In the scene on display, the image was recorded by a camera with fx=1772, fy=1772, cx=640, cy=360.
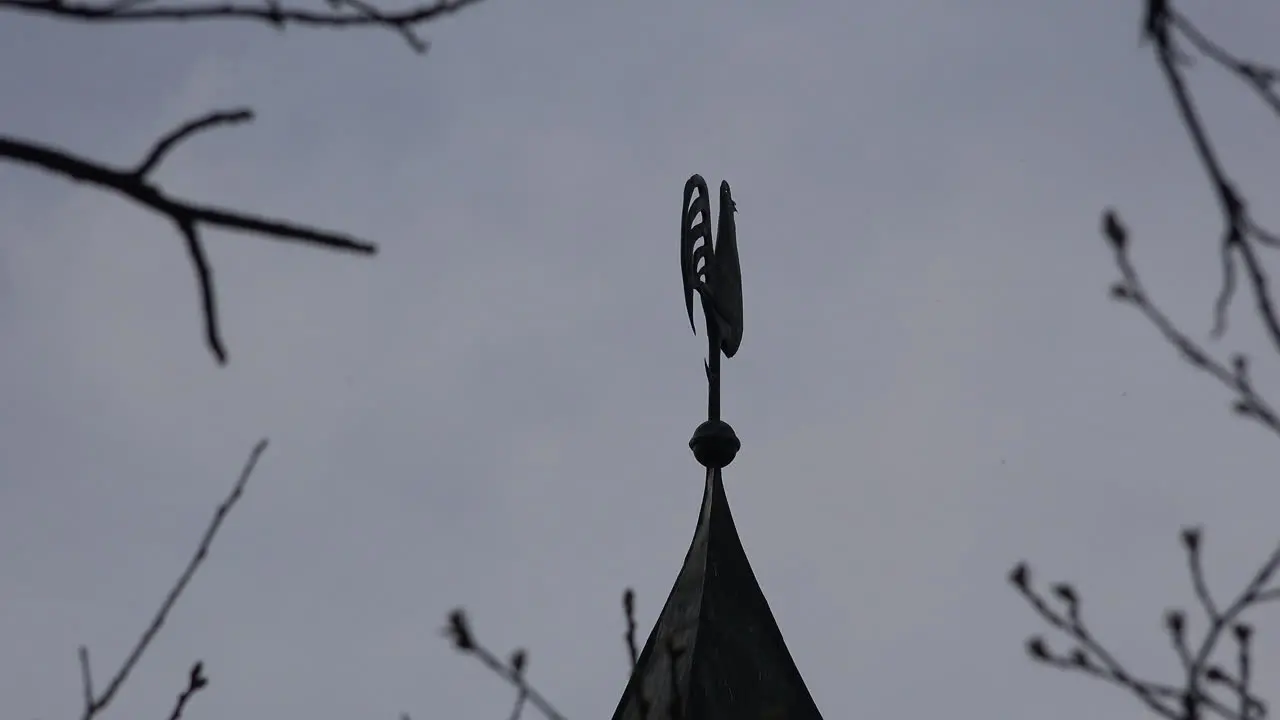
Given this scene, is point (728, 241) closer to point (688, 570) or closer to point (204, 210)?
point (688, 570)

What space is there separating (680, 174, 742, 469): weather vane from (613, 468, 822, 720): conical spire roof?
639mm

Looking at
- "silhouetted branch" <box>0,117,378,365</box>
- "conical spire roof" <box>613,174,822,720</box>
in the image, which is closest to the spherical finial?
"conical spire roof" <box>613,174,822,720</box>

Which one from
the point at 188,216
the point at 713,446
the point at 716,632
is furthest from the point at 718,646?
the point at 188,216

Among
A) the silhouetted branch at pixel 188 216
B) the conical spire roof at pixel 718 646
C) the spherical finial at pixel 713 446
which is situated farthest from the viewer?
the spherical finial at pixel 713 446

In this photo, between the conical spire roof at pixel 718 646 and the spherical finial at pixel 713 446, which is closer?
the conical spire roof at pixel 718 646

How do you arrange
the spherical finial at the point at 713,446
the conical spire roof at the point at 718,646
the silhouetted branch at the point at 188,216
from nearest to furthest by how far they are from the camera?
the silhouetted branch at the point at 188,216 → the conical spire roof at the point at 718,646 → the spherical finial at the point at 713,446

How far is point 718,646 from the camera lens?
6332mm

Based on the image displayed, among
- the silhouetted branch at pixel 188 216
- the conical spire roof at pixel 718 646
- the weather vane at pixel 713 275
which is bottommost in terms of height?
the silhouetted branch at pixel 188 216

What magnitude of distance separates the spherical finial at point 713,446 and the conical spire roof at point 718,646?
0.76ft

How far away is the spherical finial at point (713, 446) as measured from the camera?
7207 mm

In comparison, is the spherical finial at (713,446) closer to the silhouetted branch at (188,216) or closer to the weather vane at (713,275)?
the weather vane at (713,275)

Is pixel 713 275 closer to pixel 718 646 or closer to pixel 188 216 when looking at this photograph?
pixel 718 646

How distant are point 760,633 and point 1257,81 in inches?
161

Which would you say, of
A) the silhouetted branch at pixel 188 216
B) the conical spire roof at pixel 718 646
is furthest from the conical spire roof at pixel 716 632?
the silhouetted branch at pixel 188 216
